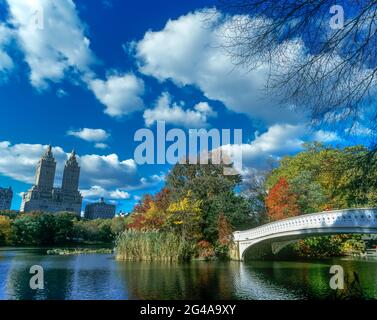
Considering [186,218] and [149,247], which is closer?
[149,247]

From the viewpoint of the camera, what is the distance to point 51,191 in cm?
14025

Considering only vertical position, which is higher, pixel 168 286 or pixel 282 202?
pixel 282 202

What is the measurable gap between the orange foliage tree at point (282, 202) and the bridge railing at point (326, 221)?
4136 mm

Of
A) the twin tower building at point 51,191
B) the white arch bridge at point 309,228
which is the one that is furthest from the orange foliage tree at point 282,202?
the twin tower building at point 51,191

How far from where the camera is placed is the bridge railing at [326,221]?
14570 millimetres

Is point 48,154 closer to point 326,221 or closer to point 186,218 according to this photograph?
point 186,218

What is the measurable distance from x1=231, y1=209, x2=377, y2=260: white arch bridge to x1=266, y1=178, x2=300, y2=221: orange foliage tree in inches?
85.4

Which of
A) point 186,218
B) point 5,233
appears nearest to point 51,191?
point 5,233

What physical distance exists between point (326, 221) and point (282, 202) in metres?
10.7

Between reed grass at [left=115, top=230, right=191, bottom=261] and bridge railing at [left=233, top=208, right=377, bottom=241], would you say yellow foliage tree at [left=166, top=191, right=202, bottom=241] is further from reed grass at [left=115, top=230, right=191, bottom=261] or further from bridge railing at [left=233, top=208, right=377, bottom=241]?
bridge railing at [left=233, top=208, right=377, bottom=241]

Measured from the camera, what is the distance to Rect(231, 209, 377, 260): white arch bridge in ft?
48.4

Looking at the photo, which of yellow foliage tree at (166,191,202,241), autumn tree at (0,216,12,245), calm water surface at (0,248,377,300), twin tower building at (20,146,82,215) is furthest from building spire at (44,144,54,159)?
calm water surface at (0,248,377,300)
